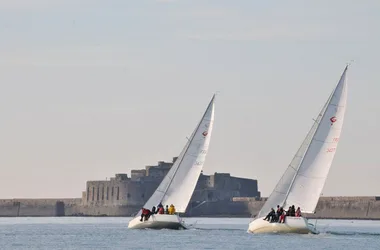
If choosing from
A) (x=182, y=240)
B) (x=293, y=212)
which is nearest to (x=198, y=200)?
(x=293, y=212)

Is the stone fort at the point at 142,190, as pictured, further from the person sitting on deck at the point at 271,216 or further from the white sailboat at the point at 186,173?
the person sitting on deck at the point at 271,216

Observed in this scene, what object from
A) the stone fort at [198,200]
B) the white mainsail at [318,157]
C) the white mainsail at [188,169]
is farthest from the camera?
the stone fort at [198,200]

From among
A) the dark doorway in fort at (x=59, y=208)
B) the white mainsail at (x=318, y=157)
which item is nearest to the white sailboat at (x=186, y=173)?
the white mainsail at (x=318, y=157)

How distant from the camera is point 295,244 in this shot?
228 feet

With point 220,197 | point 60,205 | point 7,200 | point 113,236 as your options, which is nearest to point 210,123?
point 113,236

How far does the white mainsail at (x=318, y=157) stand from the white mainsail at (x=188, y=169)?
1048cm

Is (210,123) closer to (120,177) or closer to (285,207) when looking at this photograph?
(285,207)

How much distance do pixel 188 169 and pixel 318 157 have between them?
1206cm

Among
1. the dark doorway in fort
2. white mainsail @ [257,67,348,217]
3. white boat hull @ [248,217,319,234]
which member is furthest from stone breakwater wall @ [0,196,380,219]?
white mainsail @ [257,67,348,217]

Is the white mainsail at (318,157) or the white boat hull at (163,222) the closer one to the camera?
the white mainsail at (318,157)

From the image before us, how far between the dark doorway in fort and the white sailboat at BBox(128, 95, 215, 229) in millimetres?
84623

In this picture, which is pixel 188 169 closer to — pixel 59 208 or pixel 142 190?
pixel 142 190

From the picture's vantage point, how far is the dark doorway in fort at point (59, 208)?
6698 inches

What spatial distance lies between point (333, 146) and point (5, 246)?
17293 mm
